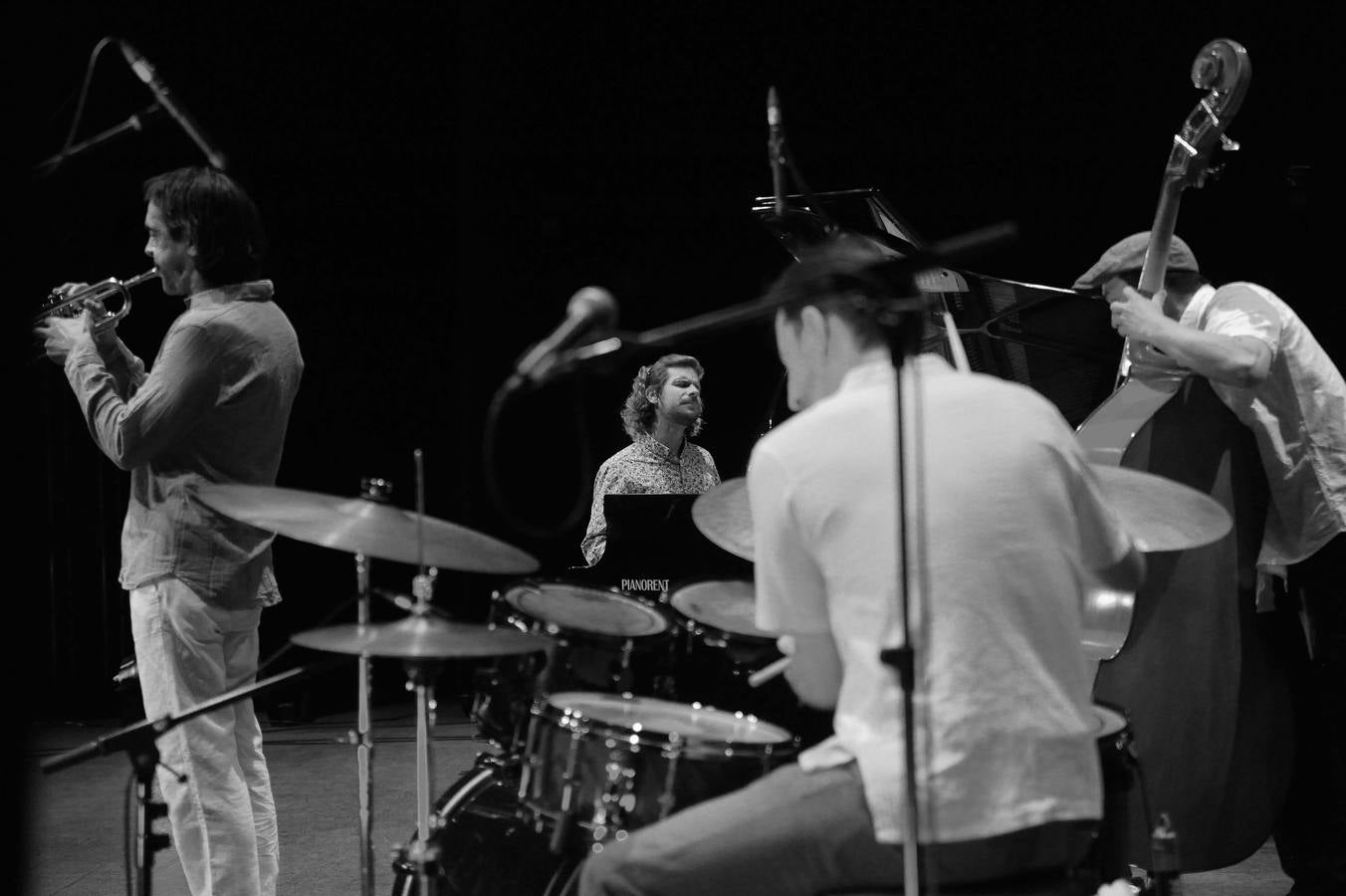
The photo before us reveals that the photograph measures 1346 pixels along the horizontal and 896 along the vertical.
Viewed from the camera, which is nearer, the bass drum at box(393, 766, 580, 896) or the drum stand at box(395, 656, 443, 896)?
the drum stand at box(395, 656, 443, 896)

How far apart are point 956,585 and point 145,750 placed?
1.39 m

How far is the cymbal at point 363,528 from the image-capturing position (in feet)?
7.72

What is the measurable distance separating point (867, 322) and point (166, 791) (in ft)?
6.10

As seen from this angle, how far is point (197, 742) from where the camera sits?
9.04 feet

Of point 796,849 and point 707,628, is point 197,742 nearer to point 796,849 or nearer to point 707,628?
point 707,628

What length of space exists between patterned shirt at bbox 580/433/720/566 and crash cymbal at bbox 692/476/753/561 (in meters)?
2.55

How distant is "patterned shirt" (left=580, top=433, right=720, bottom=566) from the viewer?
16.3ft

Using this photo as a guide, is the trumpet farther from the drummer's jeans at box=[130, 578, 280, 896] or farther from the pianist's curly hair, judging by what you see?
the pianist's curly hair

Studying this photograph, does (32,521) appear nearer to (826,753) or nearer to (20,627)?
(20,627)

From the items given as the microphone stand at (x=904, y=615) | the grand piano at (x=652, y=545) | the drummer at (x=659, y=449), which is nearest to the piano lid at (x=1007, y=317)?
the grand piano at (x=652, y=545)

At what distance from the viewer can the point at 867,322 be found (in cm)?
190

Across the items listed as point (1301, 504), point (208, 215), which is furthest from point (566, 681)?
point (1301, 504)

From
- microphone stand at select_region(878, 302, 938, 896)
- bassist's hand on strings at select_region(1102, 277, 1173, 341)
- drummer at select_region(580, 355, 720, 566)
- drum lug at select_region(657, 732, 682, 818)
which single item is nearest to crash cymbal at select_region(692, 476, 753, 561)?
drum lug at select_region(657, 732, 682, 818)

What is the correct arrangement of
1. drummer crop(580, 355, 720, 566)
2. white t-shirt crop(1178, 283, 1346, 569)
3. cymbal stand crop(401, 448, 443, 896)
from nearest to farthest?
1. cymbal stand crop(401, 448, 443, 896)
2. white t-shirt crop(1178, 283, 1346, 569)
3. drummer crop(580, 355, 720, 566)
